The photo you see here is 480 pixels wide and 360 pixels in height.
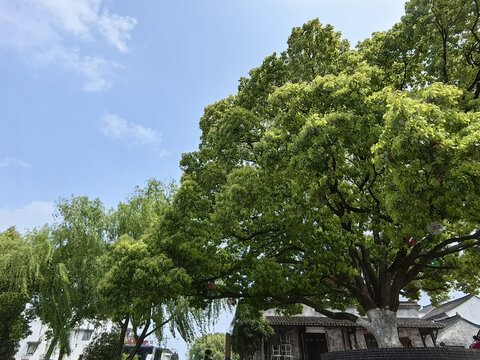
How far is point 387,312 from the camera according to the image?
30.0 feet

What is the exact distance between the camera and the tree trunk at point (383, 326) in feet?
28.6

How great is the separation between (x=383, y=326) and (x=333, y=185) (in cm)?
485

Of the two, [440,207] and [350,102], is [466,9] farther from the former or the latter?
[440,207]

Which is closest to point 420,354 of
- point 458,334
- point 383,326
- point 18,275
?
point 383,326

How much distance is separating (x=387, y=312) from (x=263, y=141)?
687 centimetres

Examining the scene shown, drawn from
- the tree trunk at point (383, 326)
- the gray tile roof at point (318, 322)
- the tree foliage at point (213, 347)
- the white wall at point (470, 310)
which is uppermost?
the white wall at point (470, 310)

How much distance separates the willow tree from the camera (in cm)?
572

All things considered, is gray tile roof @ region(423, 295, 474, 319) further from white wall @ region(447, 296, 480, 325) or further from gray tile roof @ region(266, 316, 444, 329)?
gray tile roof @ region(266, 316, 444, 329)

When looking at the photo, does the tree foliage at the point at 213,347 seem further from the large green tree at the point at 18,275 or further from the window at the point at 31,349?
the large green tree at the point at 18,275

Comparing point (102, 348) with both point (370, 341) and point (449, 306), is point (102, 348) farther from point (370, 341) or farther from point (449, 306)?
point (449, 306)

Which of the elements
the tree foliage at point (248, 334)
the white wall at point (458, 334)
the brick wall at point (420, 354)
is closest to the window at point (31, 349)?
the tree foliage at point (248, 334)

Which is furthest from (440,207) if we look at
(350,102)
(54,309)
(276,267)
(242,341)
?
(54,309)

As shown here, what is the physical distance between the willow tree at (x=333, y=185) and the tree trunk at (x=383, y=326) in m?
0.03

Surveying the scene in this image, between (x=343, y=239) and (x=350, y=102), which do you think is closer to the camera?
(x=350, y=102)
